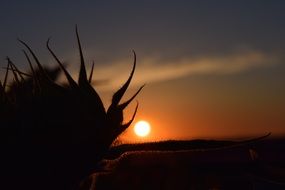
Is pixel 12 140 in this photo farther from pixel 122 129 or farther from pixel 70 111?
Result: pixel 122 129

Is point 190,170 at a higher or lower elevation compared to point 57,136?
lower

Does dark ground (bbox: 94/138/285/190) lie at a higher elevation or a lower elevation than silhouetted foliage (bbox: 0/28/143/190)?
lower

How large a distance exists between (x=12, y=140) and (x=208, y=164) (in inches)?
40.7

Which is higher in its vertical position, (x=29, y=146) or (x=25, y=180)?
(x=29, y=146)

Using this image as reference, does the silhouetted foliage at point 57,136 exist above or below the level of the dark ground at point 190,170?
above

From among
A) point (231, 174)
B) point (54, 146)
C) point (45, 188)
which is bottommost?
point (231, 174)

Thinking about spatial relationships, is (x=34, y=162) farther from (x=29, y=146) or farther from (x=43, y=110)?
(x=43, y=110)

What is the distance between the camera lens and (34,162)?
2.61 meters

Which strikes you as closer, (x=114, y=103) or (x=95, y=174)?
(x=95, y=174)

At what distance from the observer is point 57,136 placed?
8.73 ft

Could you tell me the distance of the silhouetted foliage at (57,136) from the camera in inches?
103

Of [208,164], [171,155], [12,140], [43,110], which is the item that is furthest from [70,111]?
[208,164]

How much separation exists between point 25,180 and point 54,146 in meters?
0.22

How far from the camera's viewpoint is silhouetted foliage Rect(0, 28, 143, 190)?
261 cm
